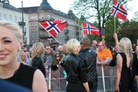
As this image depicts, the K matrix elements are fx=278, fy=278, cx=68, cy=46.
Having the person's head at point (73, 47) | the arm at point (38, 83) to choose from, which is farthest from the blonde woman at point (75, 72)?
the arm at point (38, 83)

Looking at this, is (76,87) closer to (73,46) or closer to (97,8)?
(73,46)

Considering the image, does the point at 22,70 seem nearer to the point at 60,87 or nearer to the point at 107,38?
the point at 60,87

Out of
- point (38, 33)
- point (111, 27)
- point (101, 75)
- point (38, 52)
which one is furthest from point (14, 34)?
point (38, 33)

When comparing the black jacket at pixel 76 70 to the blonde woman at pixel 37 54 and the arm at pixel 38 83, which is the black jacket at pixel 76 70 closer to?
the blonde woman at pixel 37 54

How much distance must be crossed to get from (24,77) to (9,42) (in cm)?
26

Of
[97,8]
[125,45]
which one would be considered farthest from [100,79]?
[97,8]

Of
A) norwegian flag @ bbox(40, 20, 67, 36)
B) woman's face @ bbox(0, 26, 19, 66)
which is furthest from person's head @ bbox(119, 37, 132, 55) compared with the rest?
norwegian flag @ bbox(40, 20, 67, 36)

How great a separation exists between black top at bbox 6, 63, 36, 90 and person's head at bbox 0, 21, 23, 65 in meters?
0.09

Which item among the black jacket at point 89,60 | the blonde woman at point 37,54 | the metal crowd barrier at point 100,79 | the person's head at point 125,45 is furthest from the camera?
the metal crowd barrier at point 100,79

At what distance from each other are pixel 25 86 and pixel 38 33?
121 meters

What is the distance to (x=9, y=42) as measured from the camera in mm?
1867

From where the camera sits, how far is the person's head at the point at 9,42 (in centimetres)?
185

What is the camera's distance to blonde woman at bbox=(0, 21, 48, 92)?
1.86 m

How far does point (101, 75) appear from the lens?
915 centimetres
